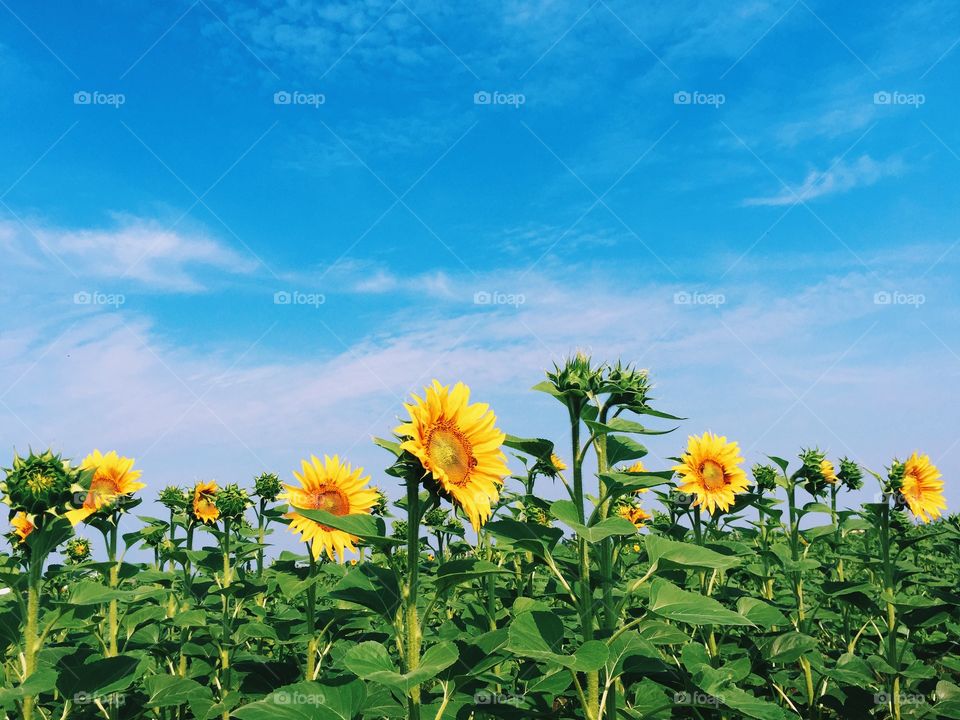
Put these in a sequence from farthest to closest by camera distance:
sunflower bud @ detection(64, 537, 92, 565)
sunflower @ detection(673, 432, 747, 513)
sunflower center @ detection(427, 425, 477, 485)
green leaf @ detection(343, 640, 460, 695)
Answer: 1. sunflower bud @ detection(64, 537, 92, 565)
2. sunflower @ detection(673, 432, 747, 513)
3. sunflower center @ detection(427, 425, 477, 485)
4. green leaf @ detection(343, 640, 460, 695)

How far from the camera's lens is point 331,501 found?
4.51m

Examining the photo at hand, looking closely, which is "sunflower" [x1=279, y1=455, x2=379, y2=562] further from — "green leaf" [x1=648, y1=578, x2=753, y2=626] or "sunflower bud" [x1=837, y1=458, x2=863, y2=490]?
"sunflower bud" [x1=837, y1=458, x2=863, y2=490]

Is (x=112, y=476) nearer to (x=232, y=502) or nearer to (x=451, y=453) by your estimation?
(x=232, y=502)

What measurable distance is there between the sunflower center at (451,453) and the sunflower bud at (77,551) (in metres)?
6.81

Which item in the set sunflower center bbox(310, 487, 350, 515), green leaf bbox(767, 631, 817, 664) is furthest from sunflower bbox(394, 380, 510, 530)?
green leaf bbox(767, 631, 817, 664)

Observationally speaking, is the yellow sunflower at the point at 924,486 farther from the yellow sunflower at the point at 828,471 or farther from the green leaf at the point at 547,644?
the green leaf at the point at 547,644

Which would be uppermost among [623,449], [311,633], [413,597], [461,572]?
[623,449]

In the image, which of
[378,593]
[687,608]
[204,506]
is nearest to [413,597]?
[378,593]

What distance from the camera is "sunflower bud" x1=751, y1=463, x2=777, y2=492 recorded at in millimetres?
6922

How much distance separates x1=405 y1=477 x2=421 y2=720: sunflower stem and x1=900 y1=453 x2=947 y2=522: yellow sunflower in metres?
4.83

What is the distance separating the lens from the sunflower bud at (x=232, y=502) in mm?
5910

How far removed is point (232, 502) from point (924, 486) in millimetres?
5851

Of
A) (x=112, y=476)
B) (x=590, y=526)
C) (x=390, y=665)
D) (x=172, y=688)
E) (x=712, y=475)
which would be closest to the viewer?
(x=390, y=665)

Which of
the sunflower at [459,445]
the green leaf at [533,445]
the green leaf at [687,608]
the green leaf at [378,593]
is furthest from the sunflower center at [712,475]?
the green leaf at [378,593]
